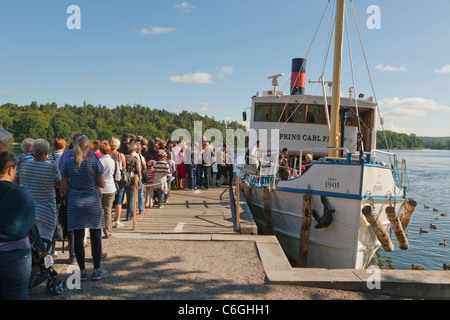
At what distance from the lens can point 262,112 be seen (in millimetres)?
13102

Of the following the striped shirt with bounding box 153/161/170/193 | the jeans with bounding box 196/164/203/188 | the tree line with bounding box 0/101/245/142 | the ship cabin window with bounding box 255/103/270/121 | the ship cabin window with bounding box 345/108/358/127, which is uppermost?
the tree line with bounding box 0/101/245/142

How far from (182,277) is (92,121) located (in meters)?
129

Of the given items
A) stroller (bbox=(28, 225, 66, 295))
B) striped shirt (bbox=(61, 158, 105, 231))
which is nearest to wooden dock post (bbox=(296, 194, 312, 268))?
striped shirt (bbox=(61, 158, 105, 231))

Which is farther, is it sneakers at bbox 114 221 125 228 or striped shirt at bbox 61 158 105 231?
sneakers at bbox 114 221 125 228

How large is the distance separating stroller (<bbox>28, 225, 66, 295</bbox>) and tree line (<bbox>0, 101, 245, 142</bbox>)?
88.5 m

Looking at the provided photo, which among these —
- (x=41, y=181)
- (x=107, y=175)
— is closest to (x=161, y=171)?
(x=107, y=175)

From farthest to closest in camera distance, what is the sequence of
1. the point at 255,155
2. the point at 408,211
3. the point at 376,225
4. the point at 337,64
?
the point at 255,155
the point at 408,211
the point at 337,64
the point at 376,225

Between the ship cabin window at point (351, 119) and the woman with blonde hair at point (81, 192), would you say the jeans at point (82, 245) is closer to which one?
the woman with blonde hair at point (81, 192)

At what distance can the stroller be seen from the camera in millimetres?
3625

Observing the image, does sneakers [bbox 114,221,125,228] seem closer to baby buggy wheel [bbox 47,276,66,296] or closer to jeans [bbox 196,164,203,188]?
baby buggy wheel [bbox 47,276,66,296]

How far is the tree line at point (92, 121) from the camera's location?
103625mm

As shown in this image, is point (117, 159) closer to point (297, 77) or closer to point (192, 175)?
point (192, 175)

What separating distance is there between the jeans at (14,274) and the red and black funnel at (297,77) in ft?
42.1
